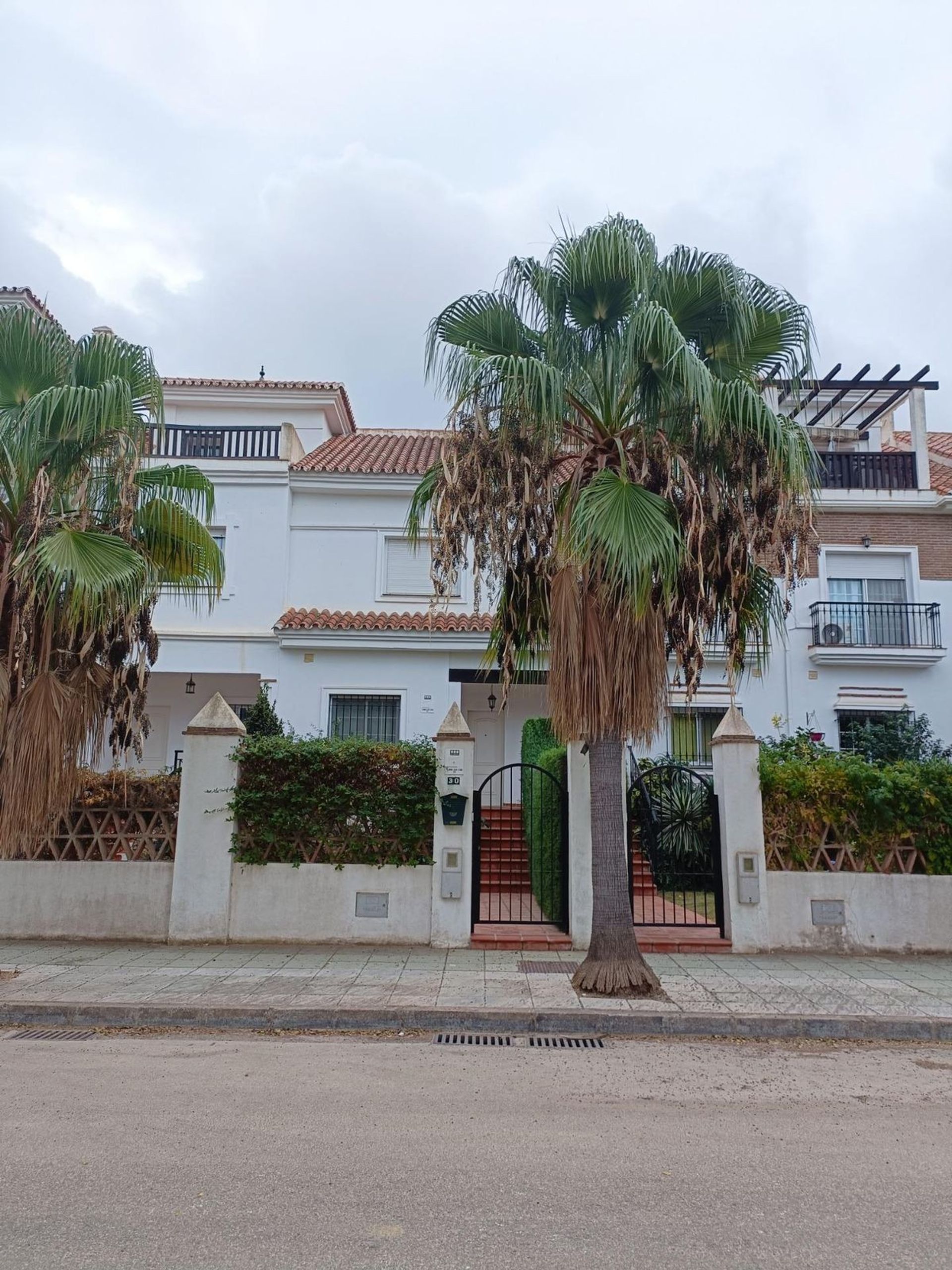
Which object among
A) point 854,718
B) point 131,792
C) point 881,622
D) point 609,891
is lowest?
point 609,891

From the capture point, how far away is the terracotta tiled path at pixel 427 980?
8016 millimetres

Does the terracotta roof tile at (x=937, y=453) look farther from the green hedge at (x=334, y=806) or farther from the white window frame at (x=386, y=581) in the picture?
the green hedge at (x=334, y=806)

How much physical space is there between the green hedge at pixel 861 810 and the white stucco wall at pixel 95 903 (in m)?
7.27

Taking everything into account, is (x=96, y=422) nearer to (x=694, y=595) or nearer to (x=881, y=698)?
(x=694, y=595)

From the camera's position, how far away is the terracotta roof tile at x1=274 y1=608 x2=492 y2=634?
17.3 metres

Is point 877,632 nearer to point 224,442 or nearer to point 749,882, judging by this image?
point 749,882

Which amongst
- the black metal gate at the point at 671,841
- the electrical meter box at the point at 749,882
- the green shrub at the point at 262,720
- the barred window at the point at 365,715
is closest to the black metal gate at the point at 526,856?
the black metal gate at the point at 671,841

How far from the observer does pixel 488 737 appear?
1912 cm

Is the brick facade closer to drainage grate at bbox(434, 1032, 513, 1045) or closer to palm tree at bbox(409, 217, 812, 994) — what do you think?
palm tree at bbox(409, 217, 812, 994)

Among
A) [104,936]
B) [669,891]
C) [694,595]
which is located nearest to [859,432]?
[669,891]

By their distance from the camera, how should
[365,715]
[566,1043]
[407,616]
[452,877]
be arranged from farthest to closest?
1. [407,616]
2. [365,715]
3. [452,877]
4. [566,1043]

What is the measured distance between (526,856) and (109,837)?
6099mm

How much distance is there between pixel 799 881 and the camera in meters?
10.6

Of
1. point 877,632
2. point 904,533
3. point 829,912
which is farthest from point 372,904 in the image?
point 904,533
